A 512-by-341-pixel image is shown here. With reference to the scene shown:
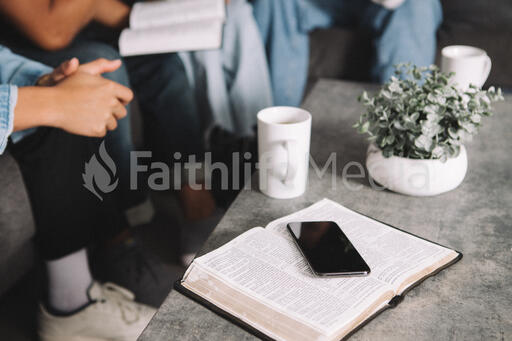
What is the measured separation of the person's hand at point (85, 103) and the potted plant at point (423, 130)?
Answer: 20.0 inches

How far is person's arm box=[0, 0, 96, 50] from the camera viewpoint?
3.70ft

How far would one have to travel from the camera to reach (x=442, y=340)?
1.64 feet

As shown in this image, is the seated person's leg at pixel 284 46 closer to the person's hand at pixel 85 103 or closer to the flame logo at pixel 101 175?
the flame logo at pixel 101 175

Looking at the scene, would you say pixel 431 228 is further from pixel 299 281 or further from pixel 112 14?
pixel 112 14

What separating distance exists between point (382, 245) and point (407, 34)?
1.18m

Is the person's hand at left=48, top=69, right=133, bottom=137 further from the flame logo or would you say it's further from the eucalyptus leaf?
the eucalyptus leaf

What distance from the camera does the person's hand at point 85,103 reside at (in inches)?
35.1

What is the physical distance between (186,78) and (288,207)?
0.96 metres

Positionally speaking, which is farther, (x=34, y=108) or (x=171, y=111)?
(x=171, y=111)

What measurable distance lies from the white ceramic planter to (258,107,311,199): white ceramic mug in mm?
139

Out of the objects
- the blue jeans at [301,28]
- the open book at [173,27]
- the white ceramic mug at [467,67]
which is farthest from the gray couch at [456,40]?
the white ceramic mug at [467,67]

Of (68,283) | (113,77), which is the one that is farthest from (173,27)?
(68,283)

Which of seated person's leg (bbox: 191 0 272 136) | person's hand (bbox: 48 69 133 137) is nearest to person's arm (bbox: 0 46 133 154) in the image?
person's hand (bbox: 48 69 133 137)

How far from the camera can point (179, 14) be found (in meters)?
1.41
